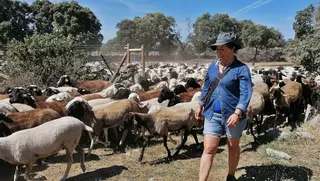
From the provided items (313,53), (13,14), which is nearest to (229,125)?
(313,53)

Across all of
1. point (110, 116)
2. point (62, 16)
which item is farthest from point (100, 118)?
point (62, 16)

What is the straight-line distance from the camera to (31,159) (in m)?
5.56

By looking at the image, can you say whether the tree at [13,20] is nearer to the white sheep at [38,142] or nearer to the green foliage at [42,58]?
the green foliage at [42,58]

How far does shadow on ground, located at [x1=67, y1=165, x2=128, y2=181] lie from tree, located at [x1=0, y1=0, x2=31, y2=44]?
42139 millimetres

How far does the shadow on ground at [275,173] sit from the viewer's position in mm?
5340

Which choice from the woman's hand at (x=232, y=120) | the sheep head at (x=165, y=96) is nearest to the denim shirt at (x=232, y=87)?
the woman's hand at (x=232, y=120)

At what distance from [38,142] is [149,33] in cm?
6363

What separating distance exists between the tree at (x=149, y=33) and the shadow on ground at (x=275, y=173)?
201ft

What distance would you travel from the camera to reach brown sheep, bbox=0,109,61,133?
22.1 feet

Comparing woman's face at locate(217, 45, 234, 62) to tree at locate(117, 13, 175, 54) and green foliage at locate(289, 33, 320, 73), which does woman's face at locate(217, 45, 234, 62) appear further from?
tree at locate(117, 13, 175, 54)

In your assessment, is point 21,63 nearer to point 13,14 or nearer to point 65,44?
point 65,44

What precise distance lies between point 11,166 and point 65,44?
427 inches

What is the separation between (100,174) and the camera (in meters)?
6.21

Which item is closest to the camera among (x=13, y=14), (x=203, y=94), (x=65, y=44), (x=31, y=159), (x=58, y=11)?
(x=203, y=94)
